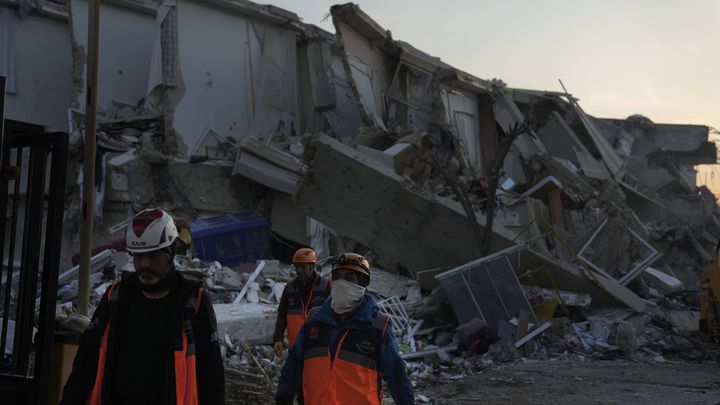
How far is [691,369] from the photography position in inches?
384

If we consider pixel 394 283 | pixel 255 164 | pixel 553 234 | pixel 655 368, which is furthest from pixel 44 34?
pixel 655 368

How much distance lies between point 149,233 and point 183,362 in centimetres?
47

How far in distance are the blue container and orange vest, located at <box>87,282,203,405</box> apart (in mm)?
10846

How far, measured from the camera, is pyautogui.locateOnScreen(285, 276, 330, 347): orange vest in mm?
5820

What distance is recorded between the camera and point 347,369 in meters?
3.49

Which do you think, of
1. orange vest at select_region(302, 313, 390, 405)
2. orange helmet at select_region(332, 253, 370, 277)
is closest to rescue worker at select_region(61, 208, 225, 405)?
orange vest at select_region(302, 313, 390, 405)

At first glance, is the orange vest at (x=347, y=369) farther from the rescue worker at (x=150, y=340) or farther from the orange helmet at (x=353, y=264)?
the rescue worker at (x=150, y=340)

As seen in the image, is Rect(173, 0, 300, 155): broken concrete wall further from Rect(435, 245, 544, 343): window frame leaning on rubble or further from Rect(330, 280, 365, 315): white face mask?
Rect(330, 280, 365, 315): white face mask

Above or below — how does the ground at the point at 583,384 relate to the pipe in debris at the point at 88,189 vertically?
below

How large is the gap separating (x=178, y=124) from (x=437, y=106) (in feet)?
20.0

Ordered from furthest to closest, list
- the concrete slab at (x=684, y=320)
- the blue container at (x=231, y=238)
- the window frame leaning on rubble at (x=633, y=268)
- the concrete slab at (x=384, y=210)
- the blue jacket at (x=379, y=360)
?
the blue container at (x=231, y=238), the concrete slab at (x=384, y=210), the window frame leaning on rubble at (x=633, y=268), the concrete slab at (x=684, y=320), the blue jacket at (x=379, y=360)

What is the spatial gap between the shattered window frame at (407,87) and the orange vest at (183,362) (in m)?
16.1

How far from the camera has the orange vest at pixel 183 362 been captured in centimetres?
270

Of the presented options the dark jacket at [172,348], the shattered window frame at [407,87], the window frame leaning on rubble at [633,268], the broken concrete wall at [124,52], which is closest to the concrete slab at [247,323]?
the window frame leaning on rubble at [633,268]
